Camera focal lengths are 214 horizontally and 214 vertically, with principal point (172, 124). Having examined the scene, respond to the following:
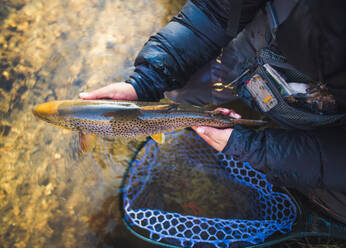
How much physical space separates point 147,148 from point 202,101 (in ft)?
3.49

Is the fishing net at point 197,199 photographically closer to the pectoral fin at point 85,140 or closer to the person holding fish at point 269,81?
the person holding fish at point 269,81

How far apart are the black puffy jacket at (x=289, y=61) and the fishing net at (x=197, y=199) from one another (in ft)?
2.64

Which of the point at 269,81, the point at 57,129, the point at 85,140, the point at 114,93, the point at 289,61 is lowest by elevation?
the point at 57,129

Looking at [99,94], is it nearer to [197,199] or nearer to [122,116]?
[122,116]

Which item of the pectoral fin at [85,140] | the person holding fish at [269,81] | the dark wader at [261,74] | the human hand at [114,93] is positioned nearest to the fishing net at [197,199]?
the dark wader at [261,74]

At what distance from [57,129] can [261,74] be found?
301 centimetres

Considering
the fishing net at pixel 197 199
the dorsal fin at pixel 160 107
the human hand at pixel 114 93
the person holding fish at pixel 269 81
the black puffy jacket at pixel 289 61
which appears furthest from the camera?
the fishing net at pixel 197 199

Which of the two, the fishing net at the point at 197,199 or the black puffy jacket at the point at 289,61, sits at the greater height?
the black puffy jacket at the point at 289,61

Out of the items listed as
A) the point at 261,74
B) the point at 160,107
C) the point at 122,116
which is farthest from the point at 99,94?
the point at 261,74

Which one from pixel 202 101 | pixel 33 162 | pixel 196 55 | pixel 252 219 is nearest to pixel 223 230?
pixel 252 219

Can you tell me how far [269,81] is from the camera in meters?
2.19

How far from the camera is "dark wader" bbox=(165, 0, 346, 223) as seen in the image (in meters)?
2.09

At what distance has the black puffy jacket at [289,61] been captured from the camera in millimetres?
1475

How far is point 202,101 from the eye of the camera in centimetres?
310
